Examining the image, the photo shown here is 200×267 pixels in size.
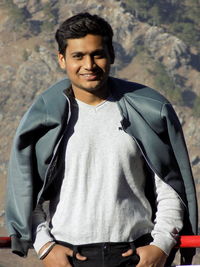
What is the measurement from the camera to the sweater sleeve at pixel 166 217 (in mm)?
2682

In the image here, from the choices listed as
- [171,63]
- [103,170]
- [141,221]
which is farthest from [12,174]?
[171,63]

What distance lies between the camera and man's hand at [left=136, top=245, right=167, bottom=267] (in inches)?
104

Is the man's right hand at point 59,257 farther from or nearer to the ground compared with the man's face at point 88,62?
nearer to the ground

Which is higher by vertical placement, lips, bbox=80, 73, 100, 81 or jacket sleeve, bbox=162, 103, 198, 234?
lips, bbox=80, 73, 100, 81

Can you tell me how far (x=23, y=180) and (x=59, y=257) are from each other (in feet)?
1.00

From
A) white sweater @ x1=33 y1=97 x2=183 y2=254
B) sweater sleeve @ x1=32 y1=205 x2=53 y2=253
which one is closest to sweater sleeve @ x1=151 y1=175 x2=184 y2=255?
white sweater @ x1=33 y1=97 x2=183 y2=254

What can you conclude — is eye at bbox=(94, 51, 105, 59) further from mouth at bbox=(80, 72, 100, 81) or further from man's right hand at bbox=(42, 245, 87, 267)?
man's right hand at bbox=(42, 245, 87, 267)

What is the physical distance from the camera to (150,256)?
2.65m

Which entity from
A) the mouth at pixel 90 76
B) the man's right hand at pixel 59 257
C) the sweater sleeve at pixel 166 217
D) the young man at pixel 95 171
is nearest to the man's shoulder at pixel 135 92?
the young man at pixel 95 171

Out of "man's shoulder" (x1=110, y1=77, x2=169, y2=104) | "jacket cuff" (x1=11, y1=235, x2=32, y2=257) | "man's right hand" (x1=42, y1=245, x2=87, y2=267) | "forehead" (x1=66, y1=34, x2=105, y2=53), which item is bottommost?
"man's right hand" (x1=42, y1=245, x2=87, y2=267)

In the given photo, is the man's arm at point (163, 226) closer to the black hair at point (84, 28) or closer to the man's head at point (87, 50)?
the man's head at point (87, 50)

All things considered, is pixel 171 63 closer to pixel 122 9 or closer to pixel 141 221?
pixel 122 9

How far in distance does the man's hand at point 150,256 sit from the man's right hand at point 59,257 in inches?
7.8

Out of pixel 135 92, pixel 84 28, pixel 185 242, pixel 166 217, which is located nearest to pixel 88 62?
pixel 84 28
